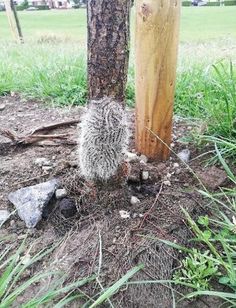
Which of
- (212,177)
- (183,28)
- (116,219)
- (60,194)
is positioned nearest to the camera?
(116,219)

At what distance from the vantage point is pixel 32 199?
196 cm

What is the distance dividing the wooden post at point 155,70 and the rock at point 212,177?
22 centimetres

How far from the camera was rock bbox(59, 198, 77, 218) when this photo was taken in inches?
76.2

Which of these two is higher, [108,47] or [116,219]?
[108,47]

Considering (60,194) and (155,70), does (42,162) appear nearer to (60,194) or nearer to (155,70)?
(60,194)

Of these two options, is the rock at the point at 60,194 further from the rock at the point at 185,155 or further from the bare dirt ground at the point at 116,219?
the rock at the point at 185,155

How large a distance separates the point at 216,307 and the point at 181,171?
78 centimetres

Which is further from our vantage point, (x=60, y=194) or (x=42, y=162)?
(x=42, y=162)

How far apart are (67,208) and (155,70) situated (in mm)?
766

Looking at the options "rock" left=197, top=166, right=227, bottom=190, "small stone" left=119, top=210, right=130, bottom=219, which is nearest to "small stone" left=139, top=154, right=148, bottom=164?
"rock" left=197, top=166, right=227, bottom=190

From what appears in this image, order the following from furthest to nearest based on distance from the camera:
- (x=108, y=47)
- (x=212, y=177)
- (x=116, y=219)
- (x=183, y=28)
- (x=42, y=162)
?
1. (x=183, y=28)
2. (x=42, y=162)
3. (x=212, y=177)
4. (x=116, y=219)
5. (x=108, y=47)

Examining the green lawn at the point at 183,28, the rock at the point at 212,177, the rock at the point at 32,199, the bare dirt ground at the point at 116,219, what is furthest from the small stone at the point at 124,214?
the green lawn at the point at 183,28

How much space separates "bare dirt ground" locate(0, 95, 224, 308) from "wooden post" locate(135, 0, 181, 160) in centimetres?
15

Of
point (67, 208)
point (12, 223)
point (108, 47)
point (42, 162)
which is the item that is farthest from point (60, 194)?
point (108, 47)
